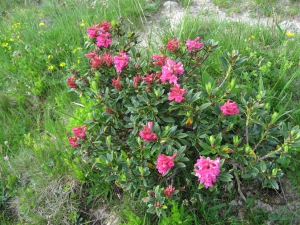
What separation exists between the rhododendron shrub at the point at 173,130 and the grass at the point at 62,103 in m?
0.23

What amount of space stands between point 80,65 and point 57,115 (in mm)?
679

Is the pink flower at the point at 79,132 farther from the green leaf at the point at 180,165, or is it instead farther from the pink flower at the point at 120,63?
the green leaf at the point at 180,165

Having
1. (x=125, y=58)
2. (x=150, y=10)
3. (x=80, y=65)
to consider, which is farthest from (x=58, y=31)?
(x=125, y=58)

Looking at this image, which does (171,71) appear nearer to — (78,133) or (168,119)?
(168,119)

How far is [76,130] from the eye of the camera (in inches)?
84.4

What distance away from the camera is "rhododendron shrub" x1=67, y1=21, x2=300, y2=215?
1.88 metres

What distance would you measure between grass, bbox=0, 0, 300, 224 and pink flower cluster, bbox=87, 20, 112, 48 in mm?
629

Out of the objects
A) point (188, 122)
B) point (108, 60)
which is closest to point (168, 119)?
point (188, 122)

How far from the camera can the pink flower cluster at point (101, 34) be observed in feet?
8.08

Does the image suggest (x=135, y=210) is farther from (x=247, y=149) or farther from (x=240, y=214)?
(x=247, y=149)

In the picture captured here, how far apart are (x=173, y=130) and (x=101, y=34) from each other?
1072mm

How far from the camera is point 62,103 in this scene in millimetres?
3312

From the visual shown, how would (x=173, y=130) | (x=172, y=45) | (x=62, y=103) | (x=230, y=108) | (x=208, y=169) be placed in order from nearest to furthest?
(x=208, y=169), (x=230, y=108), (x=173, y=130), (x=172, y=45), (x=62, y=103)

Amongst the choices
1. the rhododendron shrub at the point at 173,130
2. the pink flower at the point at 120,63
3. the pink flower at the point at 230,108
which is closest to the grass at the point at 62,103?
the rhododendron shrub at the point at 173,130
